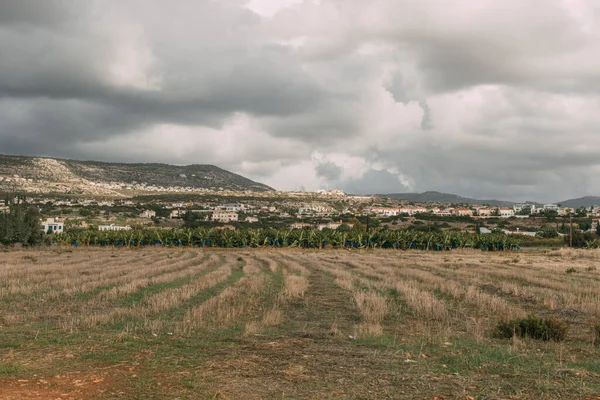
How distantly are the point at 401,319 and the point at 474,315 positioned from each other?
2886 millimetres

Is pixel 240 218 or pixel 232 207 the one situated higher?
pixel 232 207

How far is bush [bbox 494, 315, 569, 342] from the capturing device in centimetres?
1303

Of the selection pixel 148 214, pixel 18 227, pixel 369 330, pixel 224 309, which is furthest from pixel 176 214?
pixel 369 330

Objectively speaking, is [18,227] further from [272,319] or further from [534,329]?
[534,329]

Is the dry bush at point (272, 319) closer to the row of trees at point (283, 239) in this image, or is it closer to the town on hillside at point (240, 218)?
the row of trees at point (283, 239)

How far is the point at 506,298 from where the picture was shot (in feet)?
69.8

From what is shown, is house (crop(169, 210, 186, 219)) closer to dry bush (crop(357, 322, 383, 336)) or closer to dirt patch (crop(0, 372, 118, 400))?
dry bush (crop(357, 322, 383, 336))

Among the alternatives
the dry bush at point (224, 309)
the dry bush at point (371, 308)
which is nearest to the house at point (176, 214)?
the dry bush at point (224, 309)

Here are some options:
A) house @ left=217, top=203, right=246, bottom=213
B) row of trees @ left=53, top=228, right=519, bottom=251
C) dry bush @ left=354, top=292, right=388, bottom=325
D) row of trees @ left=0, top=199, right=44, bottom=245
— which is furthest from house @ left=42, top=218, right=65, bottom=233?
dry bush @ left=354, top=292, right=388, bottom=325

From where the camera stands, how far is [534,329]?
13258 mm

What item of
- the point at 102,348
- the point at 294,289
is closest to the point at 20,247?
the point at 294,289

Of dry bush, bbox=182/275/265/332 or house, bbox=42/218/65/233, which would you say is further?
house, bbox=42/218/65/233

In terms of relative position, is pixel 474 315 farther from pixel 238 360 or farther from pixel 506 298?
pixel 238 360

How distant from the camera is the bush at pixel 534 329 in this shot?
13.0 metres
